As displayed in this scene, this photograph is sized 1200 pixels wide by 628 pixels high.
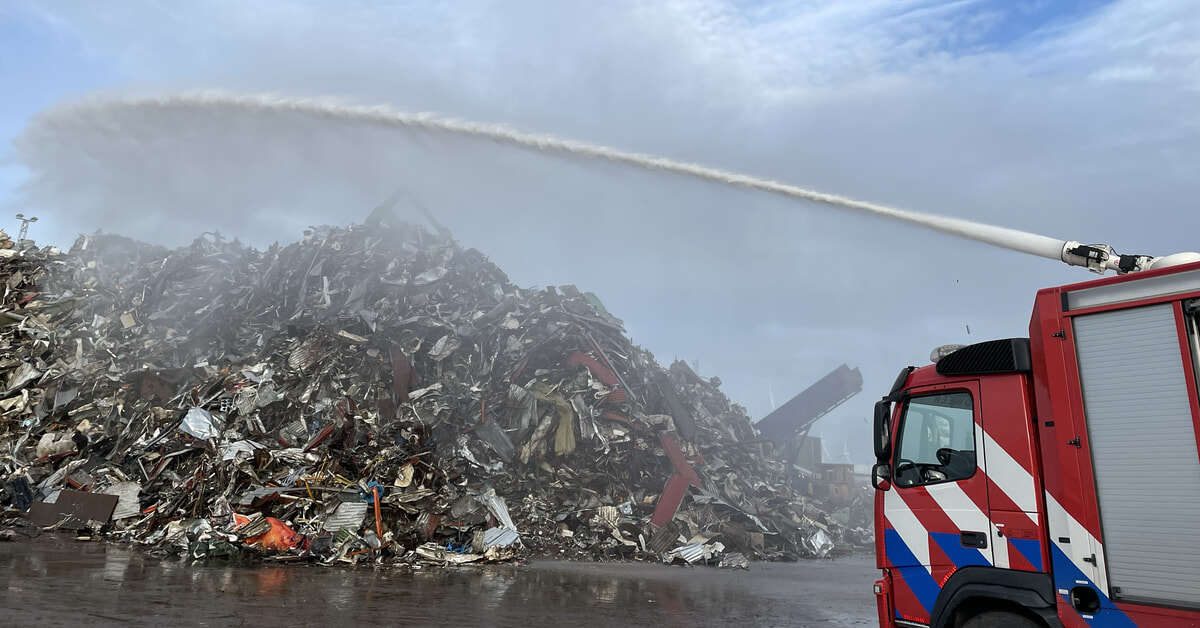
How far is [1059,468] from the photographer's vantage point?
4.36m

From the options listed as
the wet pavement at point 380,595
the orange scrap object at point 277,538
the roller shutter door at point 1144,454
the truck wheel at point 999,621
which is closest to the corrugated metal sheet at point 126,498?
the wet pavement at point 380,595

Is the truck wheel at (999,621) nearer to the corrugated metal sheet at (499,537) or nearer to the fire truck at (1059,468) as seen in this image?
the fire truck at (1059,468)

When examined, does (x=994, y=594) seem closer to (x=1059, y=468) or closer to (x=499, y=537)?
(x=1059, y=468)

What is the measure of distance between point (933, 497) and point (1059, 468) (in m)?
0.94

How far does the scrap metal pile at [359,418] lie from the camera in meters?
12.0

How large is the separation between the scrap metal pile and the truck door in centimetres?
820

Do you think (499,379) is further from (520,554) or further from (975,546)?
(975,546)

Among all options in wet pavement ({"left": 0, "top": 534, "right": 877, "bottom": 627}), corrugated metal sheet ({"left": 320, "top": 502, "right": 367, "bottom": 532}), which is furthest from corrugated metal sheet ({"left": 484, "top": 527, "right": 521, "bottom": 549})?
corrugated metal sheet ({"left": 320, "top": 502, "right": 367, "bottom": 532})

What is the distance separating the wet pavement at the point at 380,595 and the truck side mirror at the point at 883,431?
367 cm

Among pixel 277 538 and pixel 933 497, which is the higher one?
pixel 933 497

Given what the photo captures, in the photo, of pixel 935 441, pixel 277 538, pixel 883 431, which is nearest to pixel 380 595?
pixel 277 538

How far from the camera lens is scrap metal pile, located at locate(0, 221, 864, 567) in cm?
1201

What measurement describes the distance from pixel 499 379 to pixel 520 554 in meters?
5.25

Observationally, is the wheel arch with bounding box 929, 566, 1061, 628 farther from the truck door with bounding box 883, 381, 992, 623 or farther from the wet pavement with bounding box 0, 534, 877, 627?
the wet pavement with bounding box 0, 534, 877, 627
